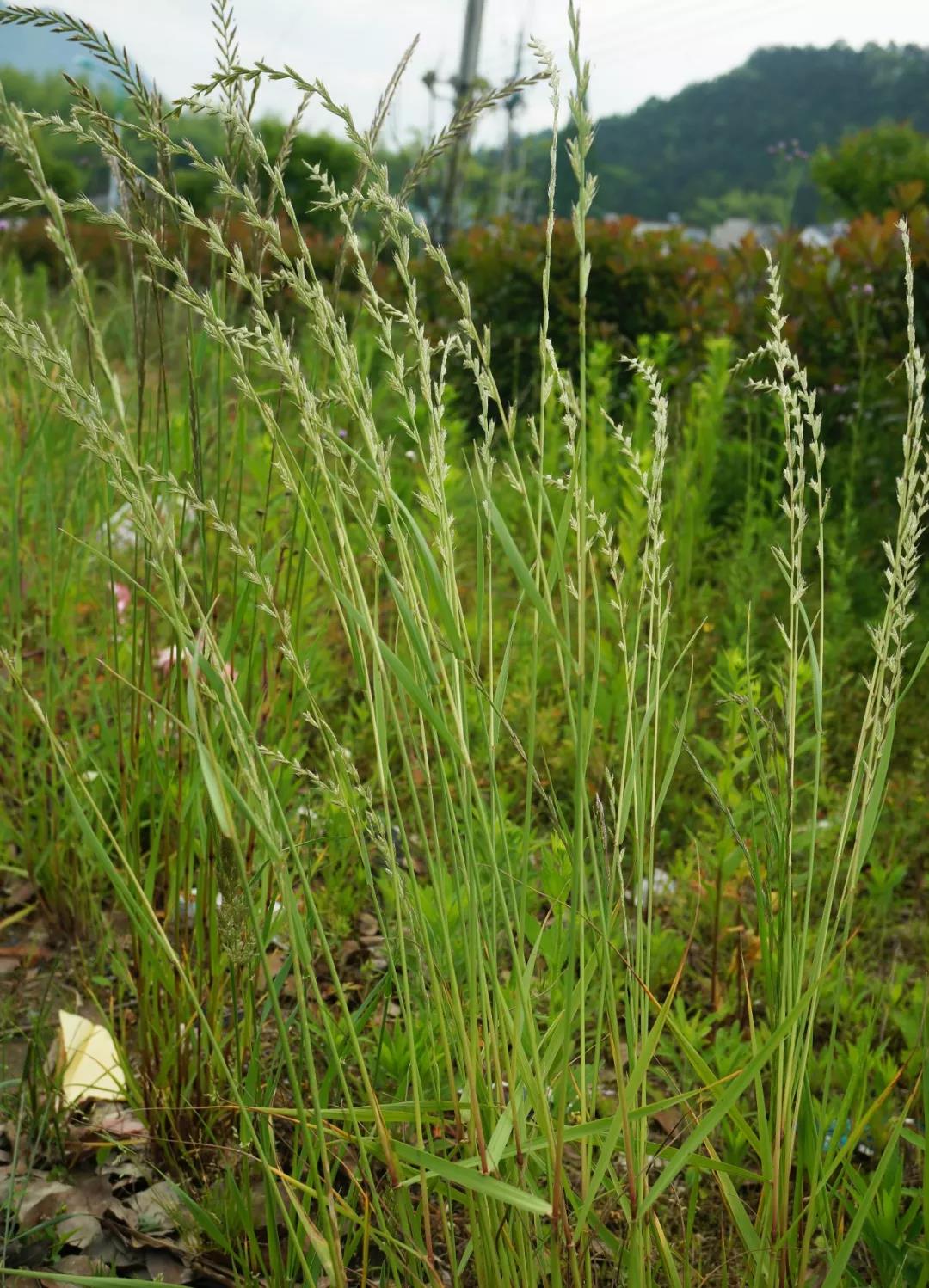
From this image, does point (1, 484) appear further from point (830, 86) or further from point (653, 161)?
point (830, 86)

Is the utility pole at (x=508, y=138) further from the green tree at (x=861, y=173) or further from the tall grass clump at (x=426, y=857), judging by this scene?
the tall grass clump at (x=426, y=857)

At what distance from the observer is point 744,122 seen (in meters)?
37.2

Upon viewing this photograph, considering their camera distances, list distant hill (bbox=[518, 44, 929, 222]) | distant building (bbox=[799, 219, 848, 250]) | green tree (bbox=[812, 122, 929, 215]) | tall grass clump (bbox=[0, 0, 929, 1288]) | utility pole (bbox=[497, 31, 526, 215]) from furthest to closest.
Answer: distant hill (bbox=[518, 44, 929, 222]) → green tree (bbox=[812, 122, 929, 215]) → utility pole (bbox=[497, 31, 526, 215]) → distant building (bbox=[799, 219, 848, 250]) → tall grass clump (bbox=[0, 0, 929, 1288])

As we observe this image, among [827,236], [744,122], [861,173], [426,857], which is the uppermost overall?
[744,122]

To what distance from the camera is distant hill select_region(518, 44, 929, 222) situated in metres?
35.2

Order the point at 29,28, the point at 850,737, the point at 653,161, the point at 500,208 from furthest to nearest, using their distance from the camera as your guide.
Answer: the point at 653,161 → the point at 500,208 → the point at 850,737 → the point at 29,28

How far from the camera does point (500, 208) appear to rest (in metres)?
14.5

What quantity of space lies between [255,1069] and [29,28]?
114 cm

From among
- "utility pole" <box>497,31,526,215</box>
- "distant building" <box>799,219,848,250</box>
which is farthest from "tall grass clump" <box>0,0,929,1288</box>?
"utility pole" <box>497,31,526,215</box>

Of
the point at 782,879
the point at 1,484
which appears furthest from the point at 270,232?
the point at 1,484

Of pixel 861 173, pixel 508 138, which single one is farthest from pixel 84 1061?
pixel 861 173

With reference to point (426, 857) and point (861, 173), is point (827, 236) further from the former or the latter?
point (861, 173)

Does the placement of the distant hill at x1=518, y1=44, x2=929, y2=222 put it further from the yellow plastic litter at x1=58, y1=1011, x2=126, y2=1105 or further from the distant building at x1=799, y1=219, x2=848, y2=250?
the yellow plastic litter at x1=58, y1=1011, x2=126, y2=1105

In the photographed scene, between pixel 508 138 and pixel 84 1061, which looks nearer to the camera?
pixel 84 1061
